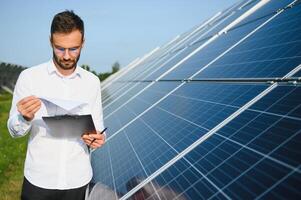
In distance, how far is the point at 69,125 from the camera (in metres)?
3.82

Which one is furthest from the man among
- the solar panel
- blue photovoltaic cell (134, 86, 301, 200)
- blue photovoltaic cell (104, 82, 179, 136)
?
blue photovoltaic cell (104, 82, 179, 136)

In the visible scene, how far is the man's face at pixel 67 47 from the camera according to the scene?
148 inches

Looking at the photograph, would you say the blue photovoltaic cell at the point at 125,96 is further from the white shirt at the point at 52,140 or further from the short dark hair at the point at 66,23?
the short dark hair at the point at 66,23

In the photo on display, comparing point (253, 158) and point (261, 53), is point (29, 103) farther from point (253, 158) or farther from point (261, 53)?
point (261, 53)

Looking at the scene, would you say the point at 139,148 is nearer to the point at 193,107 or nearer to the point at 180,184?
the point at 193,107

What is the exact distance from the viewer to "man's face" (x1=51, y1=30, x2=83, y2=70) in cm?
375

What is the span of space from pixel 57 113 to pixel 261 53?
120 inches

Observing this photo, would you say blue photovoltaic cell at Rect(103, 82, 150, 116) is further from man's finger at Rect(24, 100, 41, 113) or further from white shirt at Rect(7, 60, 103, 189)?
man's finger at Rect(24, 100, 41, 113)

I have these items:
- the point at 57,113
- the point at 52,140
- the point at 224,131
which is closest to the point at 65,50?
the point at 57,113

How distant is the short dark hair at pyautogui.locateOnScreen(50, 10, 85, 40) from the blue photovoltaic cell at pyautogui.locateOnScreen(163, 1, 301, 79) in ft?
7.03

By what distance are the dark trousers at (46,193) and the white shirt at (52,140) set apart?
2.0 inches

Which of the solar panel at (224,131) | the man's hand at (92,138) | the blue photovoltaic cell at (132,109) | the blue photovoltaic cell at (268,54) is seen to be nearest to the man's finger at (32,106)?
the man's hand at (92,138)

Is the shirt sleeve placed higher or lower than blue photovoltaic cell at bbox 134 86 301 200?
higher

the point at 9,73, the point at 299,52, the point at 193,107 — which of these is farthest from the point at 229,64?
the point at 9,73
